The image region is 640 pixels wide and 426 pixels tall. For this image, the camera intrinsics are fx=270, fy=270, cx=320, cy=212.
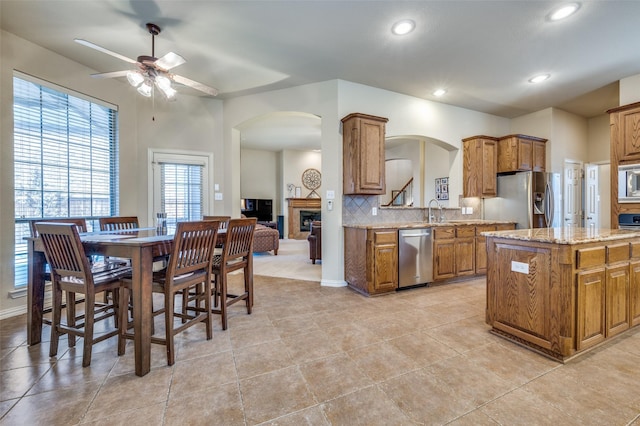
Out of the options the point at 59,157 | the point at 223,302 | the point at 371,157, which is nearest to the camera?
the point at 223,302

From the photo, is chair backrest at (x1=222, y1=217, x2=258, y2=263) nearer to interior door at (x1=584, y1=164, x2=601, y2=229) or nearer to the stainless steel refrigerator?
the stainless steel refrigerator

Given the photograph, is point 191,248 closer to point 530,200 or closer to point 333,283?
point 333,283

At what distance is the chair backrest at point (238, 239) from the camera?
2.53 meters

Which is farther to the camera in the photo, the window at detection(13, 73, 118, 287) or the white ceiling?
the window at detection(13, 73, 118, 287)

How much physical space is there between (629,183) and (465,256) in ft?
7.09

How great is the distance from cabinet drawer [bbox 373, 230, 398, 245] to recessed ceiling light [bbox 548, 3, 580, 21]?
258 centimetres

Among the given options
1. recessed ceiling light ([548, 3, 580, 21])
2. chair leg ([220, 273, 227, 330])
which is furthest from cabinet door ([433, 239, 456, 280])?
chair leg ([220, 273, 227, 330])

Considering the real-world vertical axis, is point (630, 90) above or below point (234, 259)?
above

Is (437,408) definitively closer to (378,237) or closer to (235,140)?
(378,237)

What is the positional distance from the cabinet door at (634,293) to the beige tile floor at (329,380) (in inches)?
6.9

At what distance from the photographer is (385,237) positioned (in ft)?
11.2

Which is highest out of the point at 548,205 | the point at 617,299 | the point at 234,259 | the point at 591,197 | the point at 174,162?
the point at 174,162

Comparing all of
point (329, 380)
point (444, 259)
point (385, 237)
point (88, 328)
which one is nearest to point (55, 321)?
point (88, 328)

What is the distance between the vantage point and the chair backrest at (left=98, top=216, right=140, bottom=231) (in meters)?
2.91
